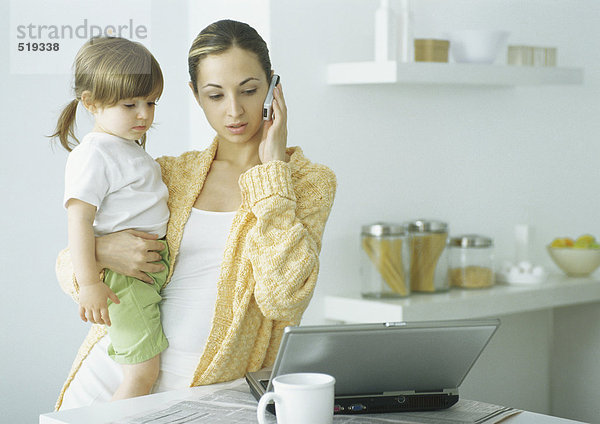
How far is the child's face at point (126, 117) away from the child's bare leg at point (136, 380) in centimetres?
43

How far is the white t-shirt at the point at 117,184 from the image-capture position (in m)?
1.48

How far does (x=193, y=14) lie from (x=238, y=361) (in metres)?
1.10

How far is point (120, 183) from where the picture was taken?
152 cm

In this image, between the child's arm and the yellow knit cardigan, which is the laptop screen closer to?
the yellow knit cardigan

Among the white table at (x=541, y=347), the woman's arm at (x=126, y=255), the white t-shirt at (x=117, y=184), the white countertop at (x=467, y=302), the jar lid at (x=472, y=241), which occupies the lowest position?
the white table at (x=541, y=347)

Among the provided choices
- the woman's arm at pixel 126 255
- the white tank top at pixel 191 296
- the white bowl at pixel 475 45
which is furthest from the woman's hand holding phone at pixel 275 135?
the white bowl at pixel 475 45

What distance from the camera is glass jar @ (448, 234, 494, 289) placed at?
2.81 meters

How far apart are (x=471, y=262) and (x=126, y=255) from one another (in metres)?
1.62

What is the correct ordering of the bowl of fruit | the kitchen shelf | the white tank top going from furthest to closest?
the bowl of fruit
the kitchen shelf
the white tank top

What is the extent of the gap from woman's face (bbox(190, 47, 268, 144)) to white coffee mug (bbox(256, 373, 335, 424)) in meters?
0.64

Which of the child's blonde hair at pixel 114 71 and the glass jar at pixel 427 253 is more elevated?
the child's blonde hair at pixel 114 71

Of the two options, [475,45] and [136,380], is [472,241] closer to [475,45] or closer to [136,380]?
[475,45]

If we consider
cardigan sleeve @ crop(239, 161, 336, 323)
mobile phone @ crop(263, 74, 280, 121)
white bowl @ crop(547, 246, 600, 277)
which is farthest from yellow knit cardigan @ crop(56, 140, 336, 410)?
white bowl @ crop(547, 246, 600, 277)

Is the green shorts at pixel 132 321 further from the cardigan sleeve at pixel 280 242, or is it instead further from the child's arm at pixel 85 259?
the cardigan sleeve at pixel 280 242
